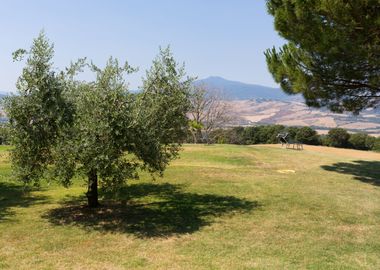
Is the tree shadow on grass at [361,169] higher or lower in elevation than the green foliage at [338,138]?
lower

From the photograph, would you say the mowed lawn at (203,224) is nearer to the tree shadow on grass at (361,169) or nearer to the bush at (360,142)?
the tree shadow on grass at (361,169)

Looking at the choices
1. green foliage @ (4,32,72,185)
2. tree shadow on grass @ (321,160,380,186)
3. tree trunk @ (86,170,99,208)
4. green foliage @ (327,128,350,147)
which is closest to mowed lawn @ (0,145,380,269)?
tree shadow on grass @ (321,160,380,186)

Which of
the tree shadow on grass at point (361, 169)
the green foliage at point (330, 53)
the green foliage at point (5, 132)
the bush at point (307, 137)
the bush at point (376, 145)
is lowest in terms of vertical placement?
the tree shadow on grass at point (361, 169)

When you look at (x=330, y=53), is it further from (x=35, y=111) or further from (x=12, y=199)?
(x=12, y=199)

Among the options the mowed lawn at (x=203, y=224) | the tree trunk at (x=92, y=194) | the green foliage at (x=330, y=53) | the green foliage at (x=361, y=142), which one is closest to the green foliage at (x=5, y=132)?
the mowed lawn at (x=203, y=224)

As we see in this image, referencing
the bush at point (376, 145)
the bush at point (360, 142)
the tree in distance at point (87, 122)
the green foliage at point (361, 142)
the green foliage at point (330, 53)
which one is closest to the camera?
the tree in distance at point (87, 122)

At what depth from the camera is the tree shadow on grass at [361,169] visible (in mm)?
17953

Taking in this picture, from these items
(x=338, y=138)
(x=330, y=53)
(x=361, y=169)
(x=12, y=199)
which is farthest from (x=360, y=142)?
(x=12, y=199)

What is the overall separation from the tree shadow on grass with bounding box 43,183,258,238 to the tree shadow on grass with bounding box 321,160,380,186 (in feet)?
24.0

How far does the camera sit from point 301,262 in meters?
8.20

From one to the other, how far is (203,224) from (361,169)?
42.0 ft

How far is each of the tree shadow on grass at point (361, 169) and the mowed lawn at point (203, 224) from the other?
16 centimetres

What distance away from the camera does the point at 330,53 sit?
51.3 feet

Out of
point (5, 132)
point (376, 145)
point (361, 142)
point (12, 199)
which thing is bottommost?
point (12, 199)
